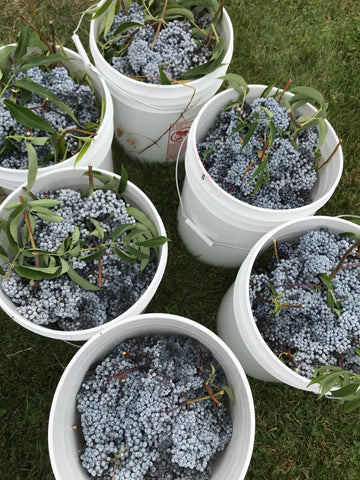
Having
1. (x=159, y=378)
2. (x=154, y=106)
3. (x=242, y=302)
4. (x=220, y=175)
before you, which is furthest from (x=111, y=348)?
(x=154, y=106)

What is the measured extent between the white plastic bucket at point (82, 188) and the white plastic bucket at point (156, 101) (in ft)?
1.17

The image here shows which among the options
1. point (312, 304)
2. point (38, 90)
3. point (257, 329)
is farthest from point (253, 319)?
point (38, 90)

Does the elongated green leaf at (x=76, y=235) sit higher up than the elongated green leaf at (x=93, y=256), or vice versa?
the elongated green leaf at (x=76, y=235)

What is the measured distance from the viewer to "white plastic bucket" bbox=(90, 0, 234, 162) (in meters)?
1.40

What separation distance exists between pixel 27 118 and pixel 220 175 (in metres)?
0.60

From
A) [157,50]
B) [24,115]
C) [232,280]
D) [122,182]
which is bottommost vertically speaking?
[232,280]

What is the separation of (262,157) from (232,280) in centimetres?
69

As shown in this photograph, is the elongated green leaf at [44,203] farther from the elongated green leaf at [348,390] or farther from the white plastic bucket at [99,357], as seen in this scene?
the elongated green leaf at [348,390]

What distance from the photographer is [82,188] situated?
133 cm

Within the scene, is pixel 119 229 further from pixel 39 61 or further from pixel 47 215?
pixel 39 61

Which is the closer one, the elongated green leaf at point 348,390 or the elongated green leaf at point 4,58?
the elongated green leaf at point 348,390

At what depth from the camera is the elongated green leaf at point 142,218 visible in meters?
1.20

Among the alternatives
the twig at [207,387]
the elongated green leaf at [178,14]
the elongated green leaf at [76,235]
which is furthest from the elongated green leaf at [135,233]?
the elongated green leaf at [178,14]

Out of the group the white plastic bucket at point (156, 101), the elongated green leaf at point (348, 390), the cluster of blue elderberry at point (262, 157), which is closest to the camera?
the elongated green leaf at point (348, 390)
